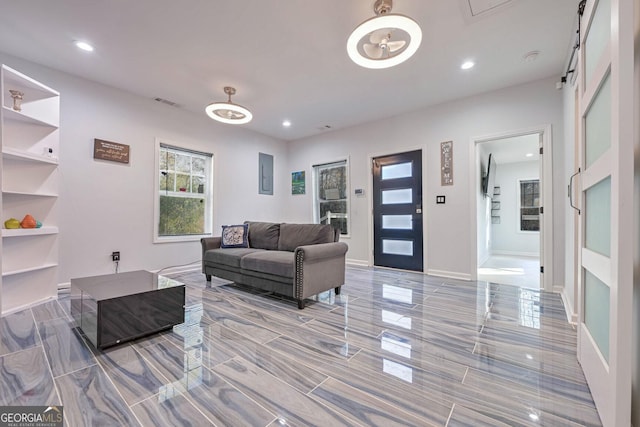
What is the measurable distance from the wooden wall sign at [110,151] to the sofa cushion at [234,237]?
1.75 m

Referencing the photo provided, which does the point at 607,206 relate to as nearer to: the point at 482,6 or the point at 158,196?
Answer: the point at 482,6

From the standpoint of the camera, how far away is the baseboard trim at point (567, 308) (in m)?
2.24

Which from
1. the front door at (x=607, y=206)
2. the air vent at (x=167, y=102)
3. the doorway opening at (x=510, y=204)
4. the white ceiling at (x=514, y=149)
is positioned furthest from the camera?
the doorway opening at (x=510, y=204)

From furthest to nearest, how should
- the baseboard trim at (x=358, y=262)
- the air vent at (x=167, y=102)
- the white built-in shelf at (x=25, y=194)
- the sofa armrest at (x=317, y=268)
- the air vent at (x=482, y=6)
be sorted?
the baseboard trim at (x=358, y=262), the air vent at (x=167, y=102), the sofa armrest at (x=317, y=268), the white built-in shelf at (x=25, y=194), the air vent at (x=482, y=6)

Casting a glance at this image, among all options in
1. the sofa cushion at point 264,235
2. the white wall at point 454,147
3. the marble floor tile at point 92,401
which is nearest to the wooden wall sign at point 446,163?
the white wall at point 454,147

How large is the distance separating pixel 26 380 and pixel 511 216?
348 inches

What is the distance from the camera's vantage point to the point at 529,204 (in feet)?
22.0

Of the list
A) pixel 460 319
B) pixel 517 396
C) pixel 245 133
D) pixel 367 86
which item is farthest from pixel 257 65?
pixel 517 396

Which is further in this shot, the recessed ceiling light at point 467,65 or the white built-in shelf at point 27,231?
the recessed ceiling light at point 467,65

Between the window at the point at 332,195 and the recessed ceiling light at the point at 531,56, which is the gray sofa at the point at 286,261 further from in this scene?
the recessed ceiling light at the point at 531,56

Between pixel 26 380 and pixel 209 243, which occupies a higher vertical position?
pixel 209 243

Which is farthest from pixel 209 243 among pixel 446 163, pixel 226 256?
pixel 446 163

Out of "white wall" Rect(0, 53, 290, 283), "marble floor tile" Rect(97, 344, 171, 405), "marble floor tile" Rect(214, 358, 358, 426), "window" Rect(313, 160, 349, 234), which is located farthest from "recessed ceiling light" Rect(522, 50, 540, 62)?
"white wall" Rect(0, 53, 290, 283)

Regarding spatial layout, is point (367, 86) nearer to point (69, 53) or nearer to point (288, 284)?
point (288, 284)
